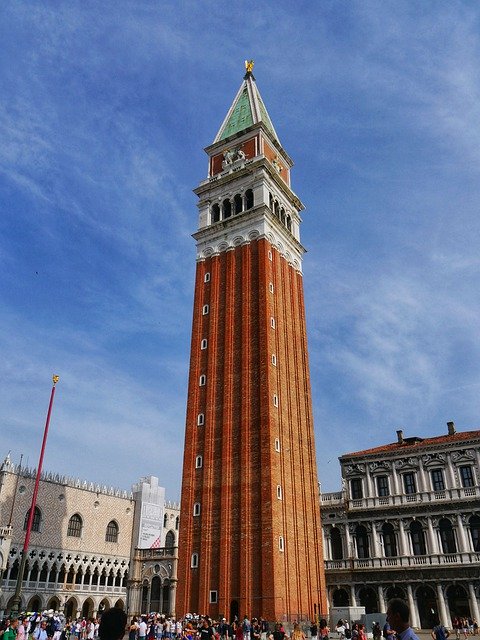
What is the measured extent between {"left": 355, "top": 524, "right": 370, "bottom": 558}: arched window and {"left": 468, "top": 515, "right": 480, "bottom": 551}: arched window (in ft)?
27.8

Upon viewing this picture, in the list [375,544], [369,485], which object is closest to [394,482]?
[369,485]

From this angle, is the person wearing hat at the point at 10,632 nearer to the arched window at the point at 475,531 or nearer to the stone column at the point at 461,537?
the stone column at the point at 461,537

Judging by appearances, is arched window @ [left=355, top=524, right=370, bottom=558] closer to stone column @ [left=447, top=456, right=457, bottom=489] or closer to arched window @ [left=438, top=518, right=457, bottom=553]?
arched window @ [left=438, top=518, right=457, bottom=553]

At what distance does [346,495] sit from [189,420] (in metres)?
16.1

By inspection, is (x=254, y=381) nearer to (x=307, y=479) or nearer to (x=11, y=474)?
(x=307, y=479)

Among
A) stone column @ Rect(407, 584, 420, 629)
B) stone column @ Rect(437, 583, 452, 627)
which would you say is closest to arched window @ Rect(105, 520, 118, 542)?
stone column @ Rect(407, 584, 420, 629)

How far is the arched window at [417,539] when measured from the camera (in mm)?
44250

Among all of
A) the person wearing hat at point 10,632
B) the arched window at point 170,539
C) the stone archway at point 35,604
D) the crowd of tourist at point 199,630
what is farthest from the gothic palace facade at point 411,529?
the person wearing hat at point 10,632

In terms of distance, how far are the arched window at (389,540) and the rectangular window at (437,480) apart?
4816 millimetres

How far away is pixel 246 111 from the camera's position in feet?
189

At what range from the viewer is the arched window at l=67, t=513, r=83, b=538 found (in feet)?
183

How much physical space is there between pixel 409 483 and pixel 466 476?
15.2 feet

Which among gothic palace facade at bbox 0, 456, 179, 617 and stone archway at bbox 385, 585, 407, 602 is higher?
gothic palace facade at bbox 0, 456, 179, 617

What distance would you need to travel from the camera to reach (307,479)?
4306 cm
